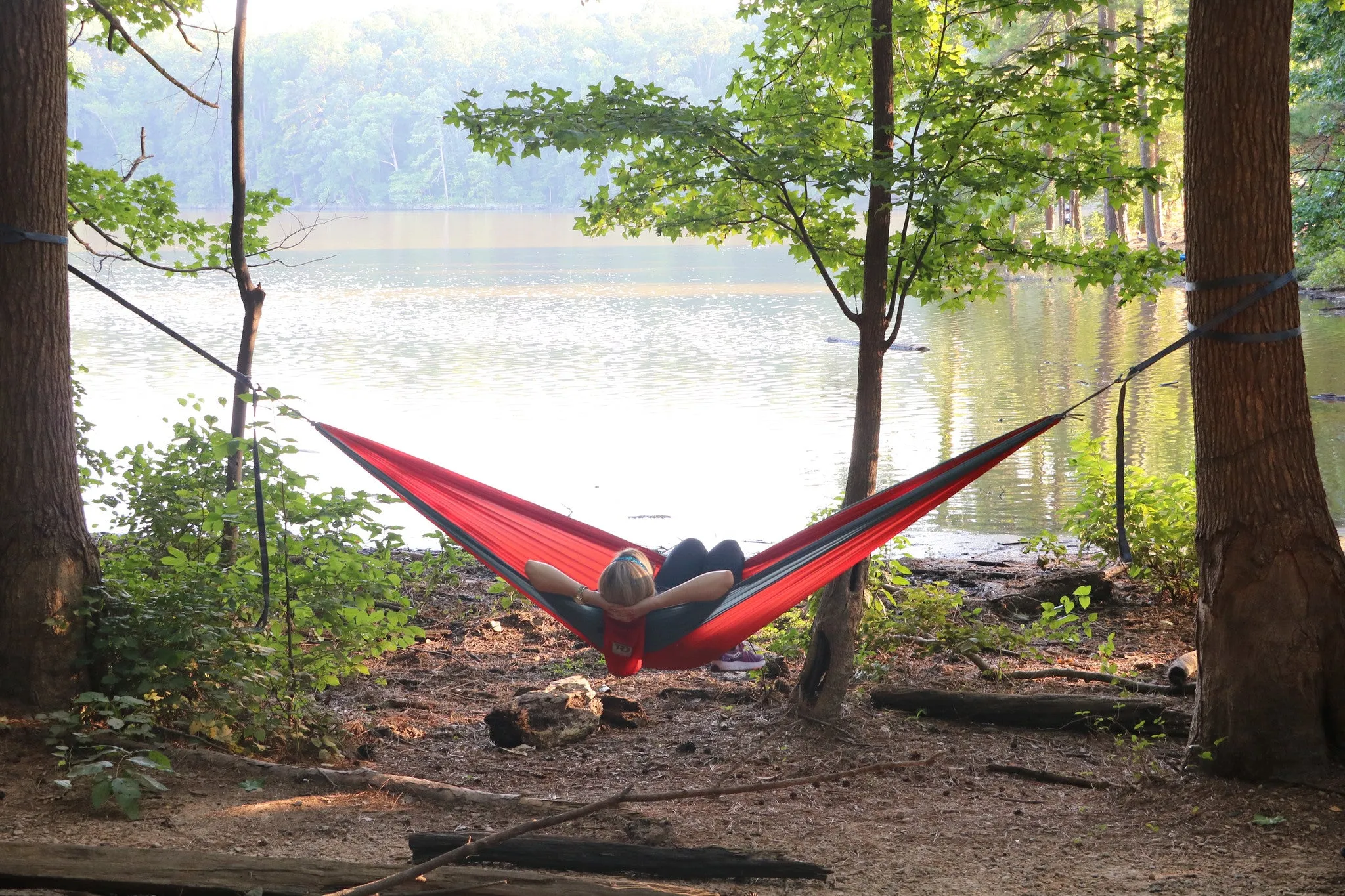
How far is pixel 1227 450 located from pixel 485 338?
41.9 ft

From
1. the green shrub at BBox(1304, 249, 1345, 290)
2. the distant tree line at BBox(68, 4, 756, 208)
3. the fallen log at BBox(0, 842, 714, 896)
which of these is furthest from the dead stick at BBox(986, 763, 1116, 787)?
the distant tree line at BBox(68, 4, 756, 208)

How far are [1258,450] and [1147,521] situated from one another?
1.72m

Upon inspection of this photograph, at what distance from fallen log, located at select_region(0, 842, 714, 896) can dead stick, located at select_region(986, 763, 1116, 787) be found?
3.54 ft

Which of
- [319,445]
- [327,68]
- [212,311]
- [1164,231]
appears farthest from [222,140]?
[319,445]

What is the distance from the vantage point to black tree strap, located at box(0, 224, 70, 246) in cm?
240

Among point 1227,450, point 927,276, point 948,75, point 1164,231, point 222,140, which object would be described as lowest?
point 1227,450

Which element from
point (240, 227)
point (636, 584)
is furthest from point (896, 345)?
point (636, 584)

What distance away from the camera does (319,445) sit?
8.34 meters

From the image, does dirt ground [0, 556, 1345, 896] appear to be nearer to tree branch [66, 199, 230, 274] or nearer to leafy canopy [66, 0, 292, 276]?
tree branch [66, 199, 230, 274]

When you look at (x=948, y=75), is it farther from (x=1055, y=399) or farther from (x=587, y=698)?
(x=1055, y=399)

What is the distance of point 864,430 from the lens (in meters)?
3.03

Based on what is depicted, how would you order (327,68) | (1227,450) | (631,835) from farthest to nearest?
1. (327,68)
2. (1227,450)
3. (631,835)

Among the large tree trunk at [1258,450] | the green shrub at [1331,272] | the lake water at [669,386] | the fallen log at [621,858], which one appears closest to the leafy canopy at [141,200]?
the lake water at [669,386]

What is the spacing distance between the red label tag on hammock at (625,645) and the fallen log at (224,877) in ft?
3.28
